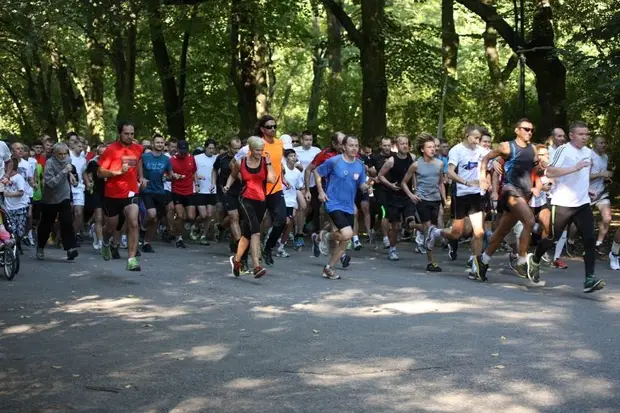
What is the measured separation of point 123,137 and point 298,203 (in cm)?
511

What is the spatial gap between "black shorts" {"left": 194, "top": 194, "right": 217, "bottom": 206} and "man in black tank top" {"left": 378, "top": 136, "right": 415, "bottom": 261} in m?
4.22

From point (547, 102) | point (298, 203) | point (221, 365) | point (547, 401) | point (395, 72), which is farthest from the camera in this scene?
point (395, 72)

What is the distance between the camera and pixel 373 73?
2688 cm

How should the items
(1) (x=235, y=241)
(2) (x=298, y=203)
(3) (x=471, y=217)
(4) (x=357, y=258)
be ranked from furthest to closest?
(2) (x=298, y=203), (4) (x=357, y=258), (1) (x=235, y=241), (3) (x=471, y=217)

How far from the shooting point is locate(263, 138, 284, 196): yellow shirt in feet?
52.2

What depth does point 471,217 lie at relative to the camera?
15781mm

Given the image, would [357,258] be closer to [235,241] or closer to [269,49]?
[235,241]

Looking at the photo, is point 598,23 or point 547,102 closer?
point 598,23

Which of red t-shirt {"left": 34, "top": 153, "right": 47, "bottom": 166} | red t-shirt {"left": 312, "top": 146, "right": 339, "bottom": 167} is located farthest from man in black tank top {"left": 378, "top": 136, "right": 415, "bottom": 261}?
red t-shirt {"left": 34, "top": 153, "right": 47, "bottom": 166}

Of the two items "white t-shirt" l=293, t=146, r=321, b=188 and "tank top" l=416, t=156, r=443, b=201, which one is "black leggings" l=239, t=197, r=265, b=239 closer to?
"tank top" l=416, t=156, r=443, b=201

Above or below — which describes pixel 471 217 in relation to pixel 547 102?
below

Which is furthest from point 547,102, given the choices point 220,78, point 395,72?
point 220,78

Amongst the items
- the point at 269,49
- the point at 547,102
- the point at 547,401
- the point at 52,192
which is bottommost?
the point at 547,401

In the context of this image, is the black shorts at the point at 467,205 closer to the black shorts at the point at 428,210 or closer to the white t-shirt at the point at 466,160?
the white t-shirt at the point at 466,160
